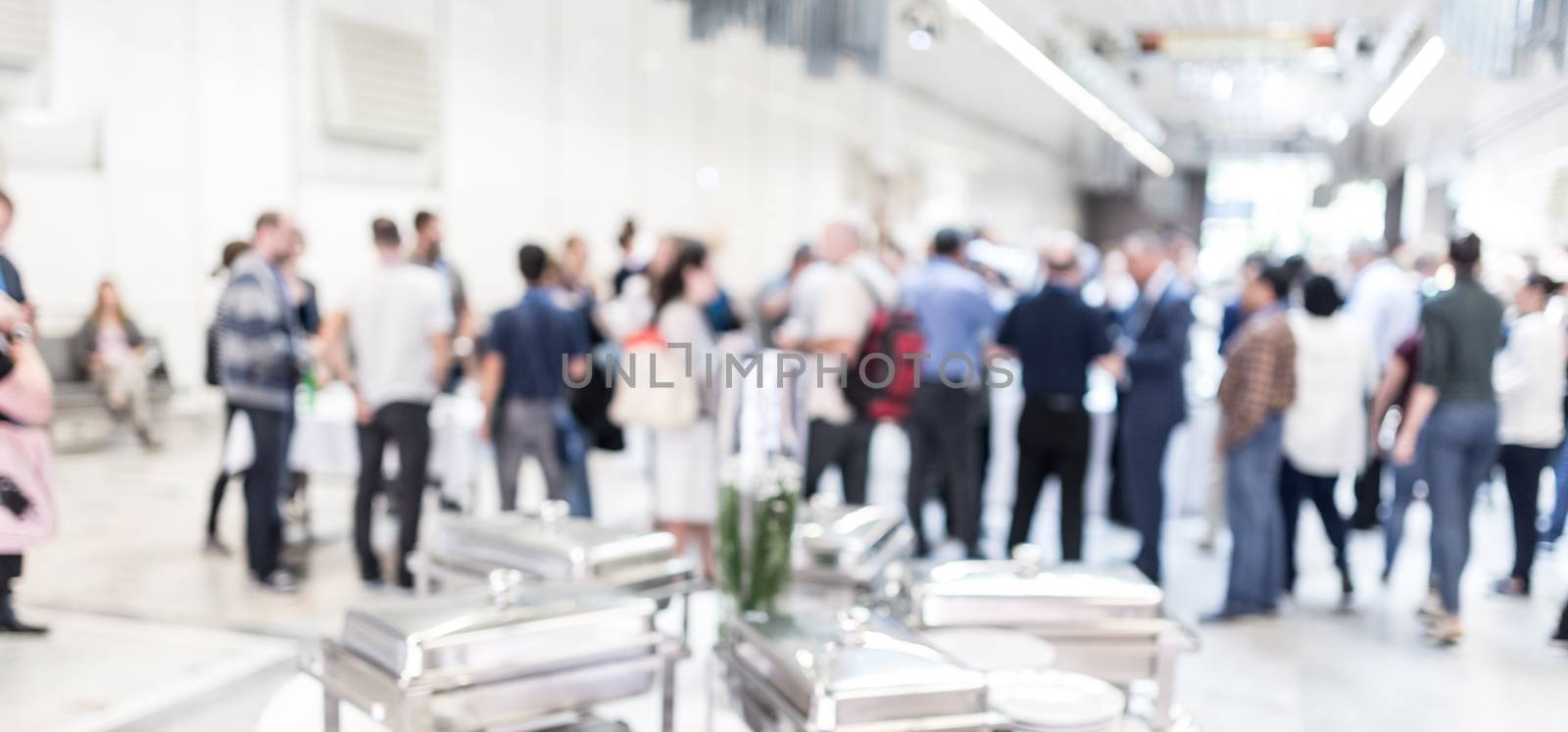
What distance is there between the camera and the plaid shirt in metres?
4.28

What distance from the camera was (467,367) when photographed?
5.85 meters

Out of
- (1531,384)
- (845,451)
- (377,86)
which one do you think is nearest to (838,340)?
(845,451)

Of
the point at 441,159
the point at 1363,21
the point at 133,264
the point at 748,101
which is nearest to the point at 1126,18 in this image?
the point at 1363,21

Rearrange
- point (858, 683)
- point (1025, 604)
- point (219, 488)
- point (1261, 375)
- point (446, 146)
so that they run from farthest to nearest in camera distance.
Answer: point (446, 146) → point (219, 488) → point (1261, 375) → point (1025, 604) → point (858, 683)

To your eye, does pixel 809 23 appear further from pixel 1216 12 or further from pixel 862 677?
pixel 1216 12

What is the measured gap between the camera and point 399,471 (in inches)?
177

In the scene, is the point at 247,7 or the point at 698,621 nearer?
the point at 698,621

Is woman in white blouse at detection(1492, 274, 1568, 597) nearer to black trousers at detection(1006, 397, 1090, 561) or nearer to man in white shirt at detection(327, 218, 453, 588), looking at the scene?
black trousers at detection(1006, 397, 1090, 561)

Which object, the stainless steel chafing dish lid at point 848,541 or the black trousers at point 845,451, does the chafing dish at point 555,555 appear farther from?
the black trousers at point 845,451

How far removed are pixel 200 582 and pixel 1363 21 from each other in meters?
10.7

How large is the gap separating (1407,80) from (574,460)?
10.4 meters

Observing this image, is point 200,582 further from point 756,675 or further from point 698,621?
point 756,675

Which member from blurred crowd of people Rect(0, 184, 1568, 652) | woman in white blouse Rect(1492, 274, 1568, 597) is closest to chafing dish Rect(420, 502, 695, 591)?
blurred crowd of people Rect(0, 184, 1568, 652)

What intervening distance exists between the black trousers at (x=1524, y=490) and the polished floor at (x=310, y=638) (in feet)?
0.45
